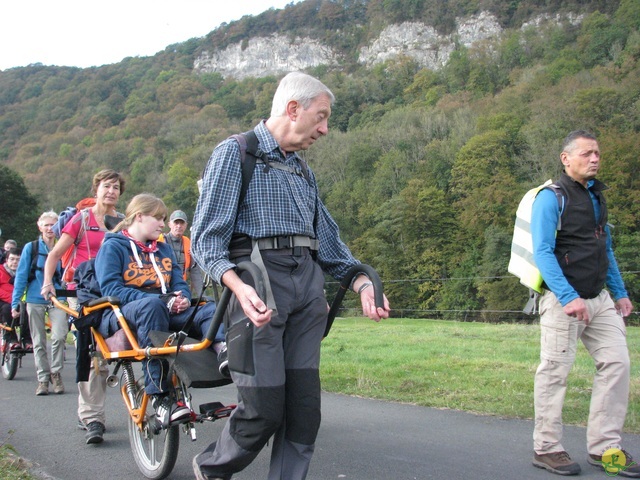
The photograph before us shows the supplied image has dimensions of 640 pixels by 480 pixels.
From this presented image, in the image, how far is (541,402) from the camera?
15.6 ft

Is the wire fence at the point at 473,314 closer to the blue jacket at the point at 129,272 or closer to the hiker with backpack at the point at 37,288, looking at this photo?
the hiker with backpack at the point at 37,288

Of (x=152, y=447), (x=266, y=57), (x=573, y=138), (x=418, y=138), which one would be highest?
(x=266, y=57)

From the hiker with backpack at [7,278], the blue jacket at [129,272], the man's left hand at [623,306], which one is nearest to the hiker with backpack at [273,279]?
the blue jacket at [129,272]

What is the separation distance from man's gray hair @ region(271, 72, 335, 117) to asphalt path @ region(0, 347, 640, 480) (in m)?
2.38

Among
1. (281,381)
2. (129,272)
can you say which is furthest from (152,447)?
(281,381)

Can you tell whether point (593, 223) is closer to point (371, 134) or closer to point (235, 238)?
point (235, 238)

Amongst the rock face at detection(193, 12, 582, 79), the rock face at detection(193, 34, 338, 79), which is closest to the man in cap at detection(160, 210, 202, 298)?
the rock face at detection(193, 12, 582, 79)

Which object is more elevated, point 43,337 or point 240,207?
point 240,207

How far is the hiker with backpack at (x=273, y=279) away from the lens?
3385mm

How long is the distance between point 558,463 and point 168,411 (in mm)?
2427

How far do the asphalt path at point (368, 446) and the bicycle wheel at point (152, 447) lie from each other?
112 mm

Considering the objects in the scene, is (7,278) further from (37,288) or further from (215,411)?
(215,411)

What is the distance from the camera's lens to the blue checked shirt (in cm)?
351

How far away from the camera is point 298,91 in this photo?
3619 mm
